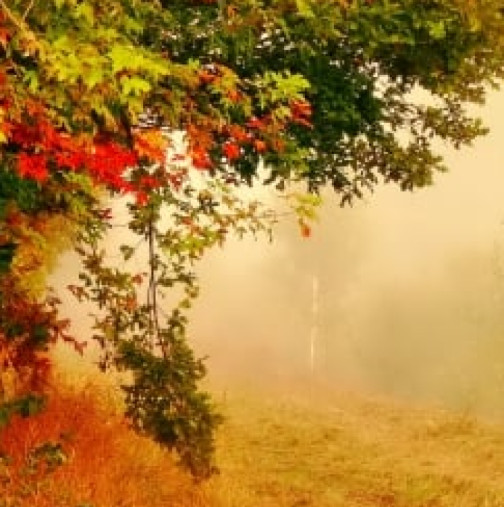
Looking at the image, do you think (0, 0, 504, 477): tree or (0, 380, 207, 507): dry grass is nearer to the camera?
(0, 0, 504, 477): tree

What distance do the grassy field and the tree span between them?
0.48 m

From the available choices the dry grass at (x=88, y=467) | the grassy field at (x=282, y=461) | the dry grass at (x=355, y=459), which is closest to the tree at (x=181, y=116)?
the dry grass at (x=88, y=467)

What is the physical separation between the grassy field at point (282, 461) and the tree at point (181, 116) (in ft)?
1.56

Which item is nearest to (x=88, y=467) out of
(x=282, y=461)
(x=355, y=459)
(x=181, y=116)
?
(x=181, y=116)

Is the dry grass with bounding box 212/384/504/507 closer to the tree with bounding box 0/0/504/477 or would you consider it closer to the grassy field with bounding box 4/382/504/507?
the grassy field with bounding box 4/382/504/507

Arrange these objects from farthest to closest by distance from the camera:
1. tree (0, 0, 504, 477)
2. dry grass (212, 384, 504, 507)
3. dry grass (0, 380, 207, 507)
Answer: dry grass (212, 384, 504, 507), dry grass (0, 380, 207, 507), tree (0, 0, 504, 477)

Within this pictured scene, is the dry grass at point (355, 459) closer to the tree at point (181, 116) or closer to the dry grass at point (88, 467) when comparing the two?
the dry grass at point (88, 467)

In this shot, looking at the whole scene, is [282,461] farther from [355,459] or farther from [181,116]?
[181,116]

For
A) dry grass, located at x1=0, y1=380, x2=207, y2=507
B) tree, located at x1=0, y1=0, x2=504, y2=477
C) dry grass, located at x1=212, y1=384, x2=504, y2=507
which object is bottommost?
dry grass, located at x1=212, y1=384, x2=504, y2=507

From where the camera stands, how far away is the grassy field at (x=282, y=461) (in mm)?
8336

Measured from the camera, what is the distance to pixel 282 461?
1342 centimetres

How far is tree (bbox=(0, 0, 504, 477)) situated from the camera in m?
4.53

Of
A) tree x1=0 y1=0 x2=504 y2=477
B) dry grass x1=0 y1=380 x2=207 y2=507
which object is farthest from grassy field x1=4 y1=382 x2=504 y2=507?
tree x1=0 y1=0 x2=504 y2=477

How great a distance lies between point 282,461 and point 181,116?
840cm
